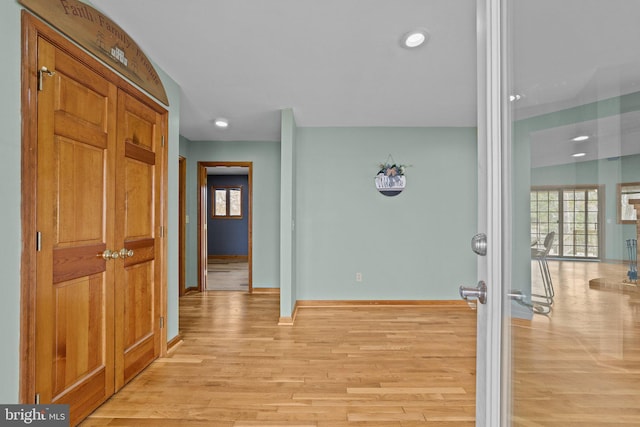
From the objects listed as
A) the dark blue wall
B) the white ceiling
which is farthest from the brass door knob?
the dark blue wall

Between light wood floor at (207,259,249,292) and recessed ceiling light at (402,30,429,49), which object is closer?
recessed ceiling light at (402,30,429,49)

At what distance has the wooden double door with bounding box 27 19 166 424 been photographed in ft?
5.16

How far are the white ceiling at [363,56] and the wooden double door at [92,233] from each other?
23.3 inches

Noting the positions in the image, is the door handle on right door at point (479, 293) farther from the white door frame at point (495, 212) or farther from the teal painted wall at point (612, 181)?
the teal painted wall at point (612, 181)

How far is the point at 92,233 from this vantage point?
1898 mm

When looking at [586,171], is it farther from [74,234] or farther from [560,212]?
[74,234]

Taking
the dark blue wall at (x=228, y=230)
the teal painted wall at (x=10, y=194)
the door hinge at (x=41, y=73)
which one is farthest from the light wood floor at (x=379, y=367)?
the dark blue wall at (x=228, y=230)

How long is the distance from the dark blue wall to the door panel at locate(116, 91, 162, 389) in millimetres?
6658

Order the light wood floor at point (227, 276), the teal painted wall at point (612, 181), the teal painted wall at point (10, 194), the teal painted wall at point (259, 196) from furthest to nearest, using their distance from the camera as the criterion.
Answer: the light wood floor at point (227, 276)
the teal painted wall at point (259, 196)
the teal painted wall at point (10, 194)
the teal painted wall at point (612, 181)

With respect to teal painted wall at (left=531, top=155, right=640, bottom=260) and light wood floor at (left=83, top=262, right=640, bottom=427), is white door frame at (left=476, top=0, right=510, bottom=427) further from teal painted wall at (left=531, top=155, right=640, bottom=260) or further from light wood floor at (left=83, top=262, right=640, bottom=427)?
teal painted wall at (left=531, top=155, right=640, bottom=260)

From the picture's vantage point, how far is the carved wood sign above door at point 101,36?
1601 millimetres

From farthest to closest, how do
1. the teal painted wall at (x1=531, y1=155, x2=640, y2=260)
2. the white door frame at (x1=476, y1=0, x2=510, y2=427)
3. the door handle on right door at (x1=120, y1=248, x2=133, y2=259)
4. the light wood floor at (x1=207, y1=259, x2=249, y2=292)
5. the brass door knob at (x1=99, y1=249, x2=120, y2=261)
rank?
1. the light wood floor at (x1=207, y1=259, x2=249, y2=292)
2. the door handle on right door at (x1=120, y1=248, x2=133, y2=259)
3. the brass door knob at (x1=99, y1=249, x2=120, y2=261)
4. the white door frame at (x1=476, y1=0, x2=510, y2=427)
5. the teal painted wall at (x1=531, y1=155, x2=640, y2=260)

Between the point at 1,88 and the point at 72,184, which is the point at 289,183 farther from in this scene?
the point at 1,88

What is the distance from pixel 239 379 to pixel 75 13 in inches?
96.8
